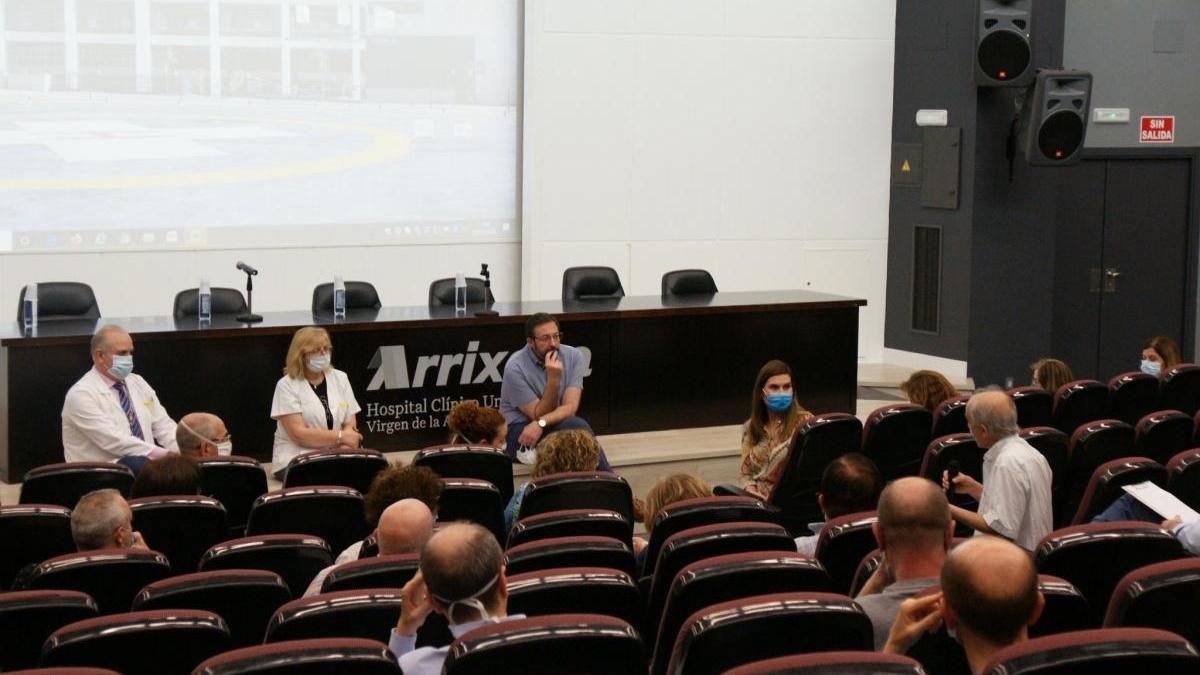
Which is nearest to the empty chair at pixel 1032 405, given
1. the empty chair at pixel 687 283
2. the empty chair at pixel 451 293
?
the empty chair at pixel 687 283

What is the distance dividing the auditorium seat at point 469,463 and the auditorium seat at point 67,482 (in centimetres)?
113

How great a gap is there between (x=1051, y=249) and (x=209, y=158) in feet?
21.4

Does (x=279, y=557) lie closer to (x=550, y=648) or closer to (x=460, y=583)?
(x=460, y=583)

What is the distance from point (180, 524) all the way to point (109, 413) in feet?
6.62

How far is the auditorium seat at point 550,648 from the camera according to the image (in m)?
2.68

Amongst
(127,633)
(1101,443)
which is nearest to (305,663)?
(127,633)

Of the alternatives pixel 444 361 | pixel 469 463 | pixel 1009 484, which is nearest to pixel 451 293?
pixel 444 361

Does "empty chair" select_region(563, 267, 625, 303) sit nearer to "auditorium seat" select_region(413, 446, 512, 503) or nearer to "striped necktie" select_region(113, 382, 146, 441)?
"striped necktie" select_region(113, 382, 146, 441)

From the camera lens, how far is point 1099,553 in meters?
3.75

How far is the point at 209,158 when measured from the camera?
10297 millimetres

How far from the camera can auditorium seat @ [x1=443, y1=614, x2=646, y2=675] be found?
2676 millimetres

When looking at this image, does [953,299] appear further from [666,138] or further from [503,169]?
[503,169]

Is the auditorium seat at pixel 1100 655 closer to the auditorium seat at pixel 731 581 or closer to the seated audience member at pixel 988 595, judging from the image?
the seated audience member at pixel 988 595

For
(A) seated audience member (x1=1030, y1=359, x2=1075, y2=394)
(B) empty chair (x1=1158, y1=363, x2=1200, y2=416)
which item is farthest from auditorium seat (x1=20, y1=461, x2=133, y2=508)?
(B) empty chair (x1=1158, y1=363, x2=1200, y2=416)
